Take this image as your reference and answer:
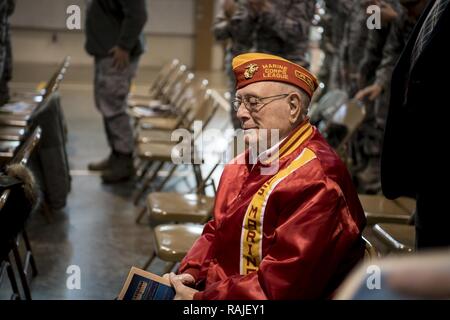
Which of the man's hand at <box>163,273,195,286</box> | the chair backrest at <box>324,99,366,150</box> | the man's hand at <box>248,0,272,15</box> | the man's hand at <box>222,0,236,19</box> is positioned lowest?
the chair backrest at <box>324,99,366,150</box>

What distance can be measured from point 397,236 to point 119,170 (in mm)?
3005

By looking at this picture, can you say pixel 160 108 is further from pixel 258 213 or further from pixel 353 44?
pixel 258 213

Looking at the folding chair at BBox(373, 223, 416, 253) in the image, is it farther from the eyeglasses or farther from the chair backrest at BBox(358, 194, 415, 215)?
the eyeglasses

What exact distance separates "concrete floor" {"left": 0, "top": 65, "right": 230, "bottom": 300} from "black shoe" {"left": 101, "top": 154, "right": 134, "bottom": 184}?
0.25ft

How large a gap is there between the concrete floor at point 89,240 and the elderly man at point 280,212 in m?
1.55

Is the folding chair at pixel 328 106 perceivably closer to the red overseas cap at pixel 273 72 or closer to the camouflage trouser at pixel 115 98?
the camouflage trouser at pixel 115 98

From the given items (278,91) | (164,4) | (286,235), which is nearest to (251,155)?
(278,91)

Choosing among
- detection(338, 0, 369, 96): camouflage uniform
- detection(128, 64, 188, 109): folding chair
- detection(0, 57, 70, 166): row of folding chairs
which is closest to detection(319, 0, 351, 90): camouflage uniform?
detection(338, 0, 369, 96): camouflage uniform

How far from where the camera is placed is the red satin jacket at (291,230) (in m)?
1.81

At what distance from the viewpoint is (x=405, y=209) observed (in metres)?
3.62

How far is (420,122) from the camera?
1.93 metres

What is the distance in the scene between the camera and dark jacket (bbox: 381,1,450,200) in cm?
185

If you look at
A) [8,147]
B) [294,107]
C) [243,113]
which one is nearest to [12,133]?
[8,147]
